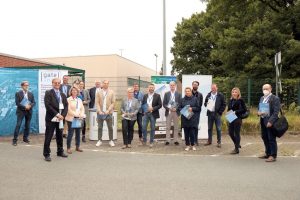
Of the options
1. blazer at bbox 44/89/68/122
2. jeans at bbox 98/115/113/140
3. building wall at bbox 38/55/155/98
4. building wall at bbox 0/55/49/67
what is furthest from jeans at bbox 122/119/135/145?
building wall at bbox 38/55/155/98

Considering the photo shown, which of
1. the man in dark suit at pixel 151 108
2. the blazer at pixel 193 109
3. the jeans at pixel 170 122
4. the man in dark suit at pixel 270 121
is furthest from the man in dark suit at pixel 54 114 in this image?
the man in dark suit at pixel 270 121

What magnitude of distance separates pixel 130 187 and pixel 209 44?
4257 cm

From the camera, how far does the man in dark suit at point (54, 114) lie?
33.1 feet

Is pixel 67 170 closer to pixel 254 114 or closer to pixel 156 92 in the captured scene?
pixel 156 92

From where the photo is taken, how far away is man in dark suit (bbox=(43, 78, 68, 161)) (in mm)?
10088

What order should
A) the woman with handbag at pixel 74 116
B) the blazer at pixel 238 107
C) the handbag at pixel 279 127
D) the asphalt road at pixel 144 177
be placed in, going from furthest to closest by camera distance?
1. the blazer at pixel 238 107
2. the woman with handbag at pixel 74 116
3. the handbag at pixel 279 127
4. the asphalt road at pixel 144 177

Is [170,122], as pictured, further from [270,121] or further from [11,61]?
[11,61]

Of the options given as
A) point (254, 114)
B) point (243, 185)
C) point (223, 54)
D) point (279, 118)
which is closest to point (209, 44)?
point (223, 54)

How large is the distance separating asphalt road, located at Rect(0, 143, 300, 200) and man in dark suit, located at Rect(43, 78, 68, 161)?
376 mm

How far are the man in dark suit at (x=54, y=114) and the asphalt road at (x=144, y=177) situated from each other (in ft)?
1.23

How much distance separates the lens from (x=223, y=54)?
90.7 feet

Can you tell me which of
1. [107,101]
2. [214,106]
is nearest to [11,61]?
[107,101]

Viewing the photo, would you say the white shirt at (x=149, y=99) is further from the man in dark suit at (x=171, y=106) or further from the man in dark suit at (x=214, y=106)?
the man in dark suit at (x=214, y=106)

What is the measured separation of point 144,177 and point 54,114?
318cm
